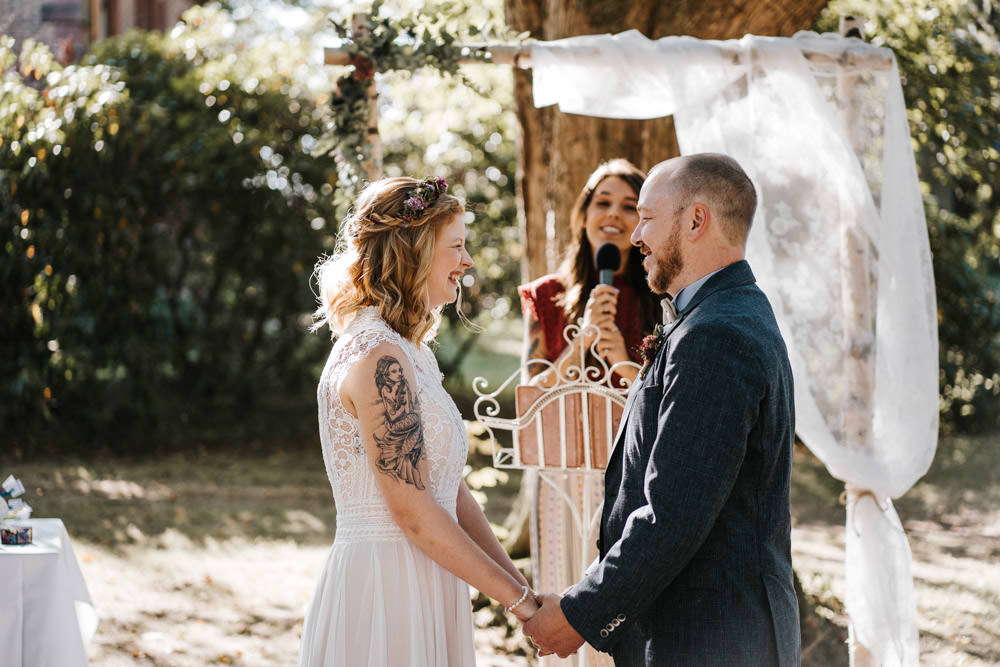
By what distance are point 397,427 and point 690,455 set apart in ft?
2.22

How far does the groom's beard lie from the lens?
218cm

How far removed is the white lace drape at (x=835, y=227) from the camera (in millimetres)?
3566

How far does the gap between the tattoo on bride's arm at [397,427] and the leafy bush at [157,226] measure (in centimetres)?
695

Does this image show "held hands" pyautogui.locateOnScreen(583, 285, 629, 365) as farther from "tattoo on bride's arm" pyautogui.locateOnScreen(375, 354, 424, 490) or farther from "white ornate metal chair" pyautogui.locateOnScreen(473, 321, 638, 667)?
"tattoo on bride's arm" pyautogui.locateOnScreen(375, 354, 424, 490)

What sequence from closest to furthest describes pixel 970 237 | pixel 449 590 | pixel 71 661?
pixel 449 590
pixel 71 661
pixel 970 237

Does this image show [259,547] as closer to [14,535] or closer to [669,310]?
[14,535]

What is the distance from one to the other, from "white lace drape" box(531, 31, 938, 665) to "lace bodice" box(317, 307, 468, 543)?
61.5 inches

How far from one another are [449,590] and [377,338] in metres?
0.66

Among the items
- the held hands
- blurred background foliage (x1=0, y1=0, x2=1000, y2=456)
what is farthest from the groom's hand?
blurred background foliage (x1=0, y1=0, x2=1000, y2=456)

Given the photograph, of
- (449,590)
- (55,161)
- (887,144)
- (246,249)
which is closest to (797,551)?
(887,144)

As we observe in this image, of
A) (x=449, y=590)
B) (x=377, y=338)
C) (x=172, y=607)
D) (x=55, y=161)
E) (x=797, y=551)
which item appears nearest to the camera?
(x=377, y=338)

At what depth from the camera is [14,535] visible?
10.7ft

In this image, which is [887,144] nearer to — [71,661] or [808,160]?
[808,160]

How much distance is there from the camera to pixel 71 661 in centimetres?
319
